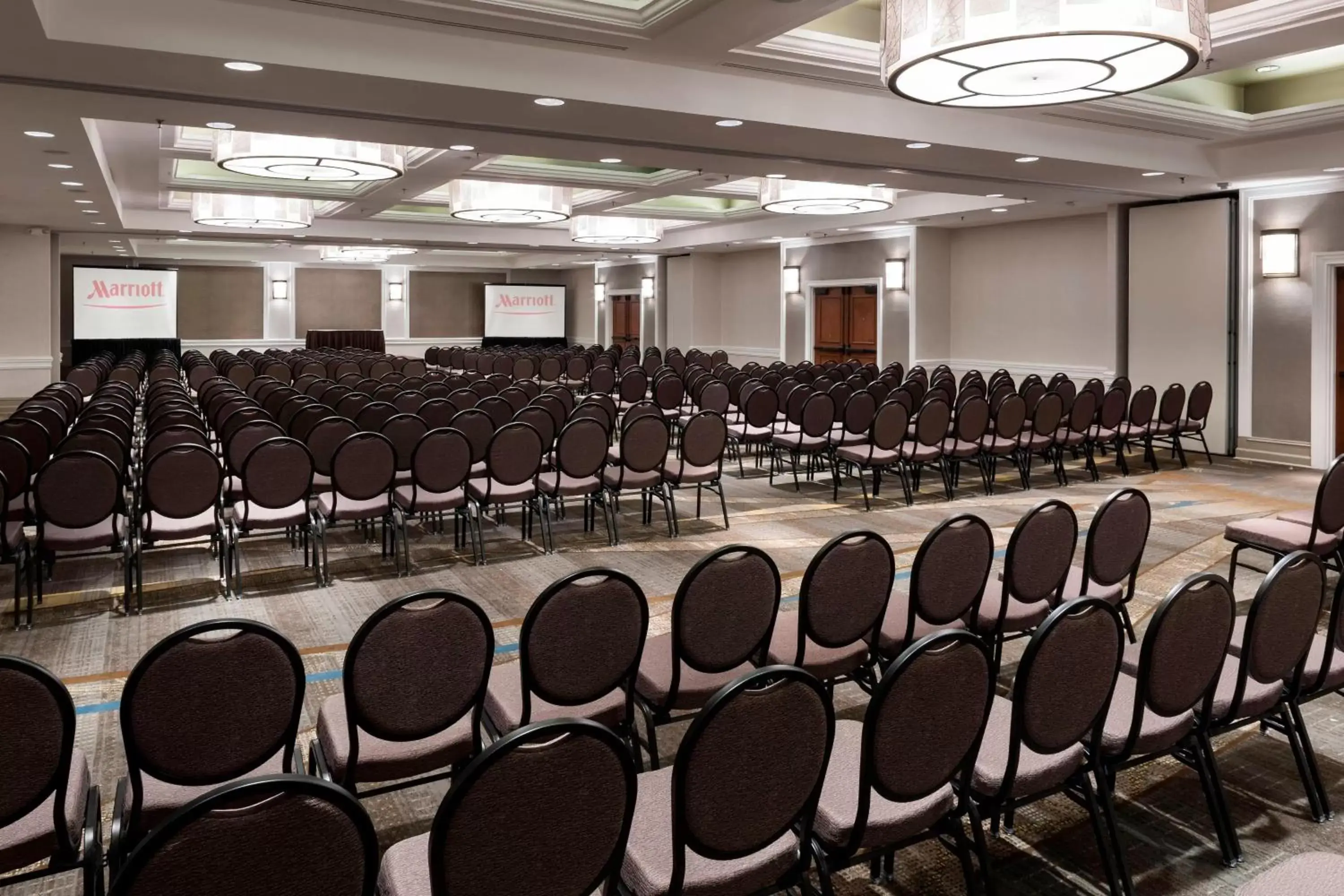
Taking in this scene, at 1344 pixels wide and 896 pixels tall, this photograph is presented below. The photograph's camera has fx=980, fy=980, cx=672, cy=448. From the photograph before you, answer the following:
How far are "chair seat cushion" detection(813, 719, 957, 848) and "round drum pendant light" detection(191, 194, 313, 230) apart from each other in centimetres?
1358

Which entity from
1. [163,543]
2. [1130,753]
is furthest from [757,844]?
[163,543]

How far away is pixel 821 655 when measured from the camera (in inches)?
143

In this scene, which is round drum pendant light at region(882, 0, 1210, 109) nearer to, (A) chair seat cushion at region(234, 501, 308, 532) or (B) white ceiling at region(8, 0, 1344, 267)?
(B) white ceiling at region(8, 0, 1344, 267)

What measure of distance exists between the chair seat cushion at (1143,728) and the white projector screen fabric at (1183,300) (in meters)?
9.53

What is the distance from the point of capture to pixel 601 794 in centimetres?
197

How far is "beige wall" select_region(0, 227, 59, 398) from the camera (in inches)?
639

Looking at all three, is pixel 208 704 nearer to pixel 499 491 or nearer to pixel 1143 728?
pixel 1143 728

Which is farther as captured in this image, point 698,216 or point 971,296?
point 698,216

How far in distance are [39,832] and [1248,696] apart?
347 centimetres

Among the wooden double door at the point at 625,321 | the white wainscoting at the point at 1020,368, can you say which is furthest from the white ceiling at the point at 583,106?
the wooden double door at the point at 625,321

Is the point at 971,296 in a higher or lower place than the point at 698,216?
lower

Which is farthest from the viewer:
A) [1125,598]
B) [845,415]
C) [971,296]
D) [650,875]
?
[971,296]

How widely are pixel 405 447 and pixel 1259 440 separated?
9564 millimetres

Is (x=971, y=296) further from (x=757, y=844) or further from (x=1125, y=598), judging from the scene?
(x=757, y=844)
